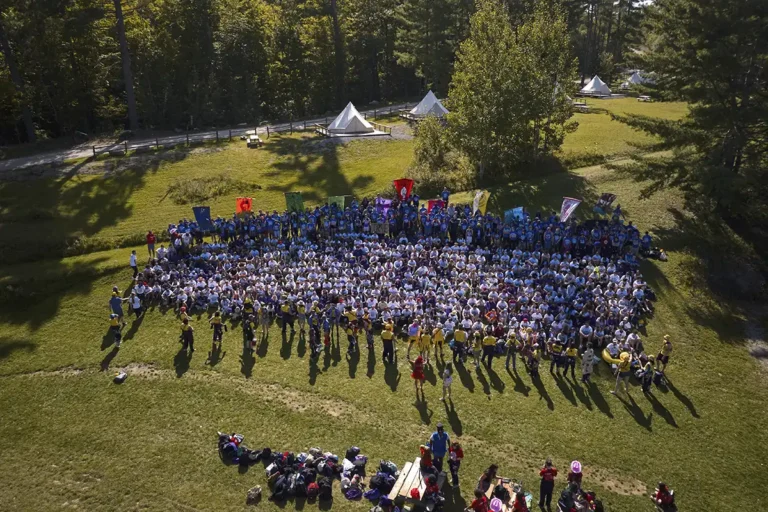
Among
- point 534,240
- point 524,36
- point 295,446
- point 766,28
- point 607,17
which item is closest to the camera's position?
point 295,446

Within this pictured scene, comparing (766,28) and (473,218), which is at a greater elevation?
(766,28)

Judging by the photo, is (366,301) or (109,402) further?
(366,301)

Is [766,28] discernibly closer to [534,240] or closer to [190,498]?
[534,240]

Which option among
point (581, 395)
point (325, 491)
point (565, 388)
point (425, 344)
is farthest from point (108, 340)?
point (581, 395)

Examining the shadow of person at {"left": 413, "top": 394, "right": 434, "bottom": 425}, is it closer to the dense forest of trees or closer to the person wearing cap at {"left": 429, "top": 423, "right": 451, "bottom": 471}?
the person wearing cap at {"left": 429, "top": 423, "right": 451, "bottom": 471}

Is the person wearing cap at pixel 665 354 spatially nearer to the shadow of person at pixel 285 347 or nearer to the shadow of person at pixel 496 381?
the shadow of person at pixel 496 381

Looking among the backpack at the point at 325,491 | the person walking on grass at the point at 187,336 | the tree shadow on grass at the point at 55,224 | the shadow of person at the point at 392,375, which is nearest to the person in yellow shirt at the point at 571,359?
the shadow of person at the point at 392,375

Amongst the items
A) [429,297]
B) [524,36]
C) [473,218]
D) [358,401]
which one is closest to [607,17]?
[524,36]
